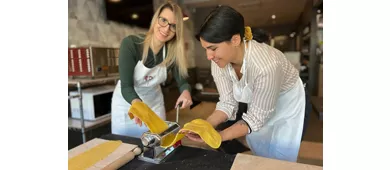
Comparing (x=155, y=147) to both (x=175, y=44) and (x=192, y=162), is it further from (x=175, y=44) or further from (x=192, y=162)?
(x=175, y=44)

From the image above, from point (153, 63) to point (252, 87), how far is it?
0.40 meters

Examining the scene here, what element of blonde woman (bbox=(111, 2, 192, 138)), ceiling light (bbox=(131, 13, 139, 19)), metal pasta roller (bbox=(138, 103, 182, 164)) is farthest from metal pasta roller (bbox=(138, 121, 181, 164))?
ceiling light (bbox=(131, 13, 139, 19))

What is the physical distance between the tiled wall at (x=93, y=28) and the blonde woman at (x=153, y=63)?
0.41 ft

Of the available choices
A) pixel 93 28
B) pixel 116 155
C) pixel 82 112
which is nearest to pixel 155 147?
pixel 116 155

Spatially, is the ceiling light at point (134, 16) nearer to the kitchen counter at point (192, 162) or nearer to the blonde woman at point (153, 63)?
the blonde woman at point (153, 63)

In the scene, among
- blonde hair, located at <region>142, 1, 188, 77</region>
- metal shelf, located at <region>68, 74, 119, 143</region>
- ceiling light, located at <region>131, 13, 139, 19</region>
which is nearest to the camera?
blonde hair, located at <region>142, 1, 188, 77</region>

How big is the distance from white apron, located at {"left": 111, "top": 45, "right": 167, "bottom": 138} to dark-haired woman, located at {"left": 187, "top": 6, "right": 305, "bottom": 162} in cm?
27

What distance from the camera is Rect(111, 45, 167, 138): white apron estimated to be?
85cm

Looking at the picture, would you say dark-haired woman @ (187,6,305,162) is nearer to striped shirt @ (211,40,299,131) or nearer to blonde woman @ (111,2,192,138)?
striped shirt @ (211,40,299,131)

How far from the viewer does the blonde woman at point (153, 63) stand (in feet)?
2.36

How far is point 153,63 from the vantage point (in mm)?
838

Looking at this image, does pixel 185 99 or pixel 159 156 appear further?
pixel 185 99
